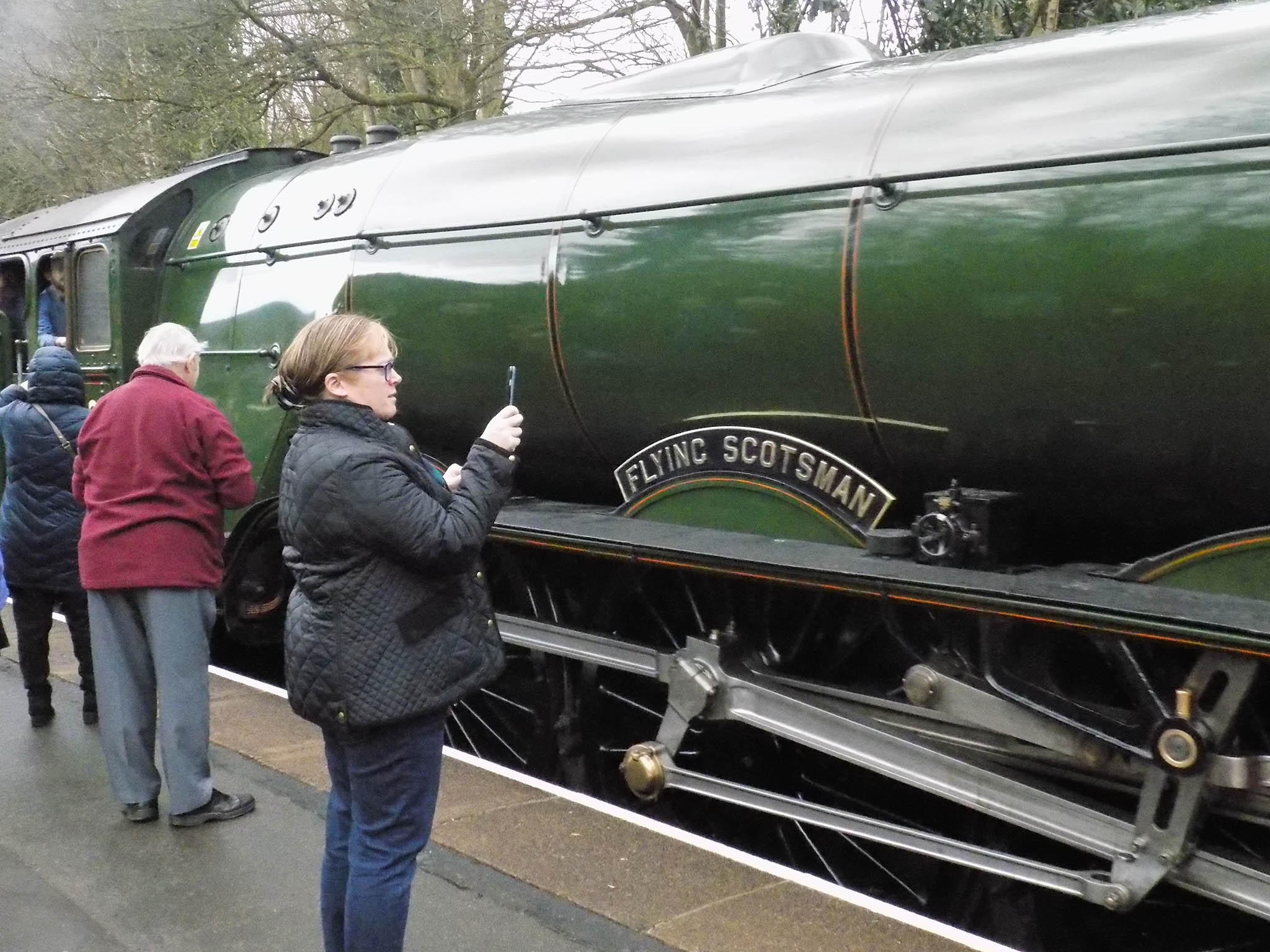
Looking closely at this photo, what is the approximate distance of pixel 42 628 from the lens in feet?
15.9

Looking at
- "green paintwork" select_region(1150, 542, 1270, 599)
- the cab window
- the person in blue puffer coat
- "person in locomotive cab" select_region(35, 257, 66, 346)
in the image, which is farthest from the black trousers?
"green paintwork" select_region(1150, 542, 1270, 599)

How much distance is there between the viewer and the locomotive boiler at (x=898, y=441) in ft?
8.63

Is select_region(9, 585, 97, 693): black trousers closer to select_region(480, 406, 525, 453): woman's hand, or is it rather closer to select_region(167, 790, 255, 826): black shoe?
select_region(167, 790, 255, 826): black shoe

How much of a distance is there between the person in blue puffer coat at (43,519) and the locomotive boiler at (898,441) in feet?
3.78

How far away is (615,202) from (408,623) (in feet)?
6.17

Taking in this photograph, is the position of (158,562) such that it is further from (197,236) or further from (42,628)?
(197,236)

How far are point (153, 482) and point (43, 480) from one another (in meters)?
1.38

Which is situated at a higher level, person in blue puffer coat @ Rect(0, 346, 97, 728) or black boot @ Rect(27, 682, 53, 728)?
person in blue puffer coat @ Rect(0, 346, 97, 728)

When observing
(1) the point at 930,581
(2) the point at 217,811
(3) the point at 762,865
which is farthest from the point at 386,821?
(2) the point at 217,811

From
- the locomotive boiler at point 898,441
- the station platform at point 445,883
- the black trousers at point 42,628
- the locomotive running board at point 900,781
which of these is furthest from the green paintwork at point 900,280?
the black trousers at point 42,628

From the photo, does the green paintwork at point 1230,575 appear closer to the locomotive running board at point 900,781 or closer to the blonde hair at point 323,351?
the locomotive running board at point 900,781

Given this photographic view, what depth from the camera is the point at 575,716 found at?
4.27 meters

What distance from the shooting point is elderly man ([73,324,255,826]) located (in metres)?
3.62

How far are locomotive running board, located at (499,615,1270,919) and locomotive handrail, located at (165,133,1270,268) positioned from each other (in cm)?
128
